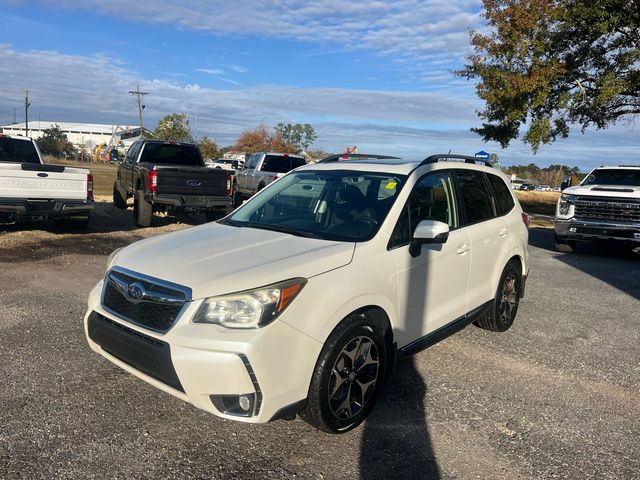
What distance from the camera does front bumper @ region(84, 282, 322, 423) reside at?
2762 mm

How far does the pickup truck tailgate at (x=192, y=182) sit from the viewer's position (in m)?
10.9

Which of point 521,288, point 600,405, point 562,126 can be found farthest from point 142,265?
point 562,126

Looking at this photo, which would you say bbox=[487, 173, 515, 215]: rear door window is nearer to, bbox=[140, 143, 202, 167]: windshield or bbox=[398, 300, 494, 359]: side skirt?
bbox=[398, 300, 494, 359]: side skirt

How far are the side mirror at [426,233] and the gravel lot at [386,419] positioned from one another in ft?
3.70

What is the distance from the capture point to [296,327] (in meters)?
2.90

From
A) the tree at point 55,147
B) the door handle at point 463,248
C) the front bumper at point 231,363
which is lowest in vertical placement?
the front bumper at point 231,363

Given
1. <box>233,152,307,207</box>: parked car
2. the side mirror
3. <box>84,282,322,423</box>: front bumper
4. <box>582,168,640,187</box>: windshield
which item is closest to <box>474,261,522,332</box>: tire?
the side mirror

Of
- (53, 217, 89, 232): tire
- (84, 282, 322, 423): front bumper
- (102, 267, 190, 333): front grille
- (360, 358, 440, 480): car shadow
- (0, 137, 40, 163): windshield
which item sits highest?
(0, 137, 40, 163): windshield

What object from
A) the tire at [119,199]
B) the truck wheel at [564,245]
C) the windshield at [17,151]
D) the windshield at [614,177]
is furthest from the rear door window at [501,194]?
the tire at [119,199]

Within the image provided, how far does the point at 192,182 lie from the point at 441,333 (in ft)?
26.4

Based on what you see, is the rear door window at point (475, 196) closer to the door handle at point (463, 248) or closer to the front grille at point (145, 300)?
the door handle at point (463, 248)

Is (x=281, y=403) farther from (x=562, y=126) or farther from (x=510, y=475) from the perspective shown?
(x=562, y=126)

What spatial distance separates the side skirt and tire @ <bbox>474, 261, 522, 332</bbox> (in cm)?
23

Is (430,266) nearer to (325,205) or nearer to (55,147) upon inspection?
(325,205)
